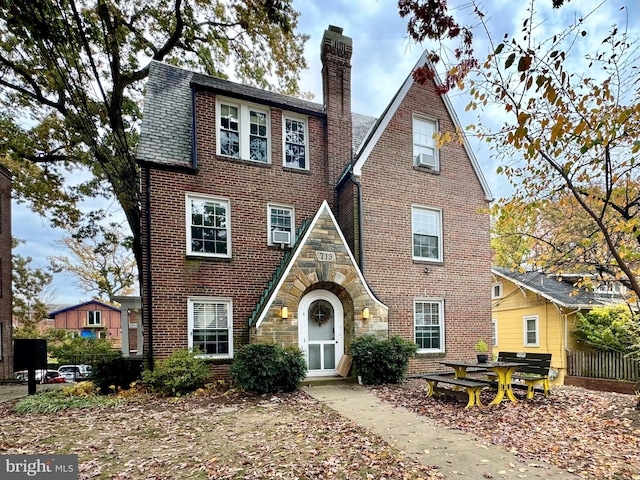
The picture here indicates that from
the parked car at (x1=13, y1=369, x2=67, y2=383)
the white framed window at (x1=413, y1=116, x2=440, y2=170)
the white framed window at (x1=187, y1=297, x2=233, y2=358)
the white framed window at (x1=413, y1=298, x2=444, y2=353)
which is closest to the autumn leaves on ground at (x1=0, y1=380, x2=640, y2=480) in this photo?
the white framed window at (x1=187, y1=297, x2=233, y2=358)

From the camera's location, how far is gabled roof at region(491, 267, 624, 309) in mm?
15227

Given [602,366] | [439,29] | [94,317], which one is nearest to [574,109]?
[439,29]

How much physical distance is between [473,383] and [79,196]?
17354 millimetres

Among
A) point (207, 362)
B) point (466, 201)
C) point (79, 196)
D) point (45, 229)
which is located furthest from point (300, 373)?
point (45, 229)

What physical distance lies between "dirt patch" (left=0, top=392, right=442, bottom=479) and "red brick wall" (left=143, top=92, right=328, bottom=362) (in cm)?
264

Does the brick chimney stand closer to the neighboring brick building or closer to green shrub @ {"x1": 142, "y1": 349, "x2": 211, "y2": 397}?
green shrub @ {"x1": 142, "y1": 349, "x2": 211, "y2": 397}

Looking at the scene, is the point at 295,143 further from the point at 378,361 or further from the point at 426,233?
the point at 378,361

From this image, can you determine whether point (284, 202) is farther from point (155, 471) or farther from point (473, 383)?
point (155, 471)

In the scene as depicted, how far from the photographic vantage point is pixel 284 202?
449 inches

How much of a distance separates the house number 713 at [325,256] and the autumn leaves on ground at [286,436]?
3.49 m

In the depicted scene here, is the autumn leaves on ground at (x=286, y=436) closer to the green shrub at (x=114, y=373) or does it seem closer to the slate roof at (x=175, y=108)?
the green shrub at (x=114, y=373)

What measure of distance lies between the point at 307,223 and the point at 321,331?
123 inches

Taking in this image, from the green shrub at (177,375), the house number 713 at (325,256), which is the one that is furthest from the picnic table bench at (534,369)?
the green shrub at (177,375)

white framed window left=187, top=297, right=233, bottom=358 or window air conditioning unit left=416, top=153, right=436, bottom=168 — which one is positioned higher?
window air conditioning unit left=416, top=153, right=436, bottom=168
